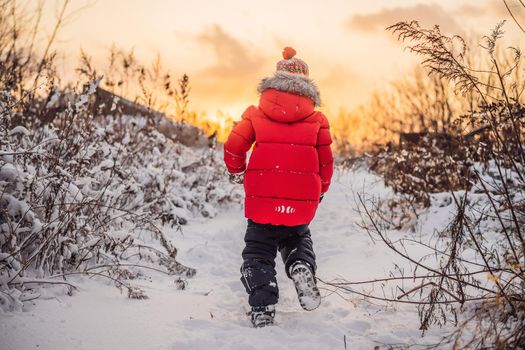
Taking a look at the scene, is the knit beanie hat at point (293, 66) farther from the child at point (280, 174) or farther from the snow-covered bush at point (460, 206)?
the snow-covered bush at point (460, 206)

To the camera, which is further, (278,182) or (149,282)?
(149,282)

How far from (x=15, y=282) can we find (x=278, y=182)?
1.61 meters

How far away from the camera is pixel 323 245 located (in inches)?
180

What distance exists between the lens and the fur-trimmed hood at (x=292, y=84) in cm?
288

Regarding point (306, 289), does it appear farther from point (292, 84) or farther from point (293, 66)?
point (293, 66)

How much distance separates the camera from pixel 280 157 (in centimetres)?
277

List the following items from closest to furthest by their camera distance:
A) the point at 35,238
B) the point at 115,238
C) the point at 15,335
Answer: the point at 15,335 → the point at 35,238 → the point at 115,238

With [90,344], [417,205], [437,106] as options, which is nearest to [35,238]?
[90,344]

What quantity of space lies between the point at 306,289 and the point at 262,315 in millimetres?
320

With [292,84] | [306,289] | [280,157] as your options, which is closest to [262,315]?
[306,289]

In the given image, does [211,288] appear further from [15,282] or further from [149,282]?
[15,282]

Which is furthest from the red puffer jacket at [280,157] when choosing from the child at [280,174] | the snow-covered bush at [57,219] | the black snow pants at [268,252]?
the snow-covered bush at [57,219]

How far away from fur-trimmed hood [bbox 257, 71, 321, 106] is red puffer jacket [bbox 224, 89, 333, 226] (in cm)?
4

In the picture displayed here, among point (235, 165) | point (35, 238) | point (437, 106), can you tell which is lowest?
point (35, 238)
